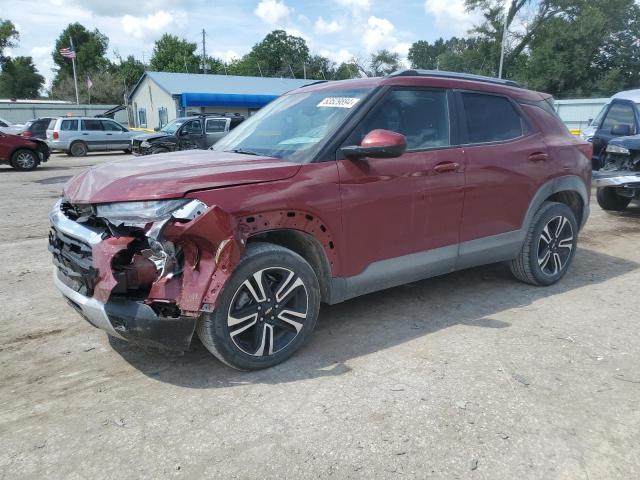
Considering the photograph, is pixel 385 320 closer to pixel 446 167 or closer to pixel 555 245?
pixel 446 167

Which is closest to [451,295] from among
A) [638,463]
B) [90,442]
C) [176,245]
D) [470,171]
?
[470,171]

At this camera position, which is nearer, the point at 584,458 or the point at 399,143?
the point at 584,458

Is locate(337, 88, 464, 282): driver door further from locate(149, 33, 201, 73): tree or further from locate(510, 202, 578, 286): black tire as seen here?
locate(149, 33, 201, 73): tree

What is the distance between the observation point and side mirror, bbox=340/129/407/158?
335 cm

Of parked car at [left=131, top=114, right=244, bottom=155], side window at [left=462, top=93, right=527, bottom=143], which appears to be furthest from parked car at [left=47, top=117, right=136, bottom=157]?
side window at [left=462, top=93, right=527, bottom=143]

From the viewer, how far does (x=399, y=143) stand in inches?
133

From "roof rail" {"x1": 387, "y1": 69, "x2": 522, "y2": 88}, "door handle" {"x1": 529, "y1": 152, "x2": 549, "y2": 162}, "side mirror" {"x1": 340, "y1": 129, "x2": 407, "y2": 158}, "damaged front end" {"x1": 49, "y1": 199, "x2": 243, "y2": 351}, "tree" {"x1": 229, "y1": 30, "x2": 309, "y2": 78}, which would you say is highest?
"tree" {"x1": 229, "y1": 30, "x2": 309, "y2": 78}

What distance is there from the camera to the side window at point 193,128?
17.6m

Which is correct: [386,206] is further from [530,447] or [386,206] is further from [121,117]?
[121,117]

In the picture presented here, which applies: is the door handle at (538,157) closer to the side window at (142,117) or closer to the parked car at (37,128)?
the parked car at (37,128)

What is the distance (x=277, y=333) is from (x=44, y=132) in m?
25.4

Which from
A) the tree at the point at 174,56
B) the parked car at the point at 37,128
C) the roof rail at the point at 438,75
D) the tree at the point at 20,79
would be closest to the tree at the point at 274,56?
the tree at the point at 174,56

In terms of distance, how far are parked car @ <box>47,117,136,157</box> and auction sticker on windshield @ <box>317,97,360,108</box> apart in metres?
21.7

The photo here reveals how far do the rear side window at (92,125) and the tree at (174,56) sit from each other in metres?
57.6
